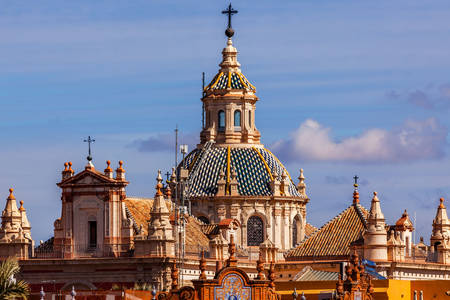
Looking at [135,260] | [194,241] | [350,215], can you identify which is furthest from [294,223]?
[135,260]

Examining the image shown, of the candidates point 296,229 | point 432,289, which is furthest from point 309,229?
point 432,289

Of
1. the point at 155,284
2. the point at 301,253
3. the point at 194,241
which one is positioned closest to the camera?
the point at 155,284

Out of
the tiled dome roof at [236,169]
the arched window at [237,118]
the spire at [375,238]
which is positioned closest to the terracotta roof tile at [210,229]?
the tiled dome roof at [236,169]

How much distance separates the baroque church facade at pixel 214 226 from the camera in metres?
126

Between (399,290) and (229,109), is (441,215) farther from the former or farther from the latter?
(399,290)

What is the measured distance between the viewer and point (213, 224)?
14138cm

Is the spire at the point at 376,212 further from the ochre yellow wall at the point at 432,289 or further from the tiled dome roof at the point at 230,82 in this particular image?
the ochre yellow wall at the point at 432,289

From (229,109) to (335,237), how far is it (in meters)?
11.8

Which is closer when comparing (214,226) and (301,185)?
(214,226)

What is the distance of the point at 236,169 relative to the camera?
145 meters

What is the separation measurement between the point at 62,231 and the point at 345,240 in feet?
73.0

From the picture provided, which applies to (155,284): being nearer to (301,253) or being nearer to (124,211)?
(124,211)

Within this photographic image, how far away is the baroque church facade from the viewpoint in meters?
126

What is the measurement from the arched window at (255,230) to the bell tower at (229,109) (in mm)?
5454
